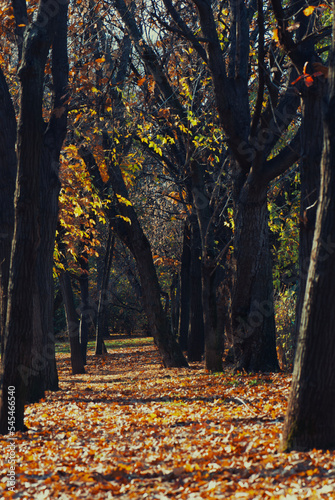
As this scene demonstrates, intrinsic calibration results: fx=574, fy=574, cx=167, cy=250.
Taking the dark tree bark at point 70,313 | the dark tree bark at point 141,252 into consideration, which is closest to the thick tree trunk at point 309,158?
the dark tree bark at point 141,252

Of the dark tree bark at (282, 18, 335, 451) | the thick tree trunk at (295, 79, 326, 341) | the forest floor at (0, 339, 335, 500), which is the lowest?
the forest floor at (0, 339, 335, 500)

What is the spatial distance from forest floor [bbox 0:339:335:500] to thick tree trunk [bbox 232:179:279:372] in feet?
2.20

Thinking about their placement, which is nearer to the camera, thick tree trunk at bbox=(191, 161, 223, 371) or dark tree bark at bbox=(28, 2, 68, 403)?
dark tree bark at bbox=(28, 2, 68, 403)

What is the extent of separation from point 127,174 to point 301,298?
707cm

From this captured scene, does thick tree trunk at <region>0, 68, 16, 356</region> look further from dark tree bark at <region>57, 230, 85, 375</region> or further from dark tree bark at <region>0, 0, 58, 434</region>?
dark tree bark at <region>57, 230, 85, 375</region>

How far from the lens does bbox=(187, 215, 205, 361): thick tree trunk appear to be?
1672 centimetres

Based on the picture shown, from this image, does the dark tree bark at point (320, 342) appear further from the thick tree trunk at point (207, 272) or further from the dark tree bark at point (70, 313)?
the dark tree bark at point (70, 313)

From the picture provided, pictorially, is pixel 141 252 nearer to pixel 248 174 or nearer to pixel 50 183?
pixel 50 183

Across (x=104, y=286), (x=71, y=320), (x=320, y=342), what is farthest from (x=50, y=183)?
(x=104, y=286)

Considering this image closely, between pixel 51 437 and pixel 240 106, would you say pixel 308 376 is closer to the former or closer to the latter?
pixel 51 437

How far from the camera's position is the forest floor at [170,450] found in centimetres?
487

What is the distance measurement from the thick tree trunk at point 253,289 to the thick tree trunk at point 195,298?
583cm

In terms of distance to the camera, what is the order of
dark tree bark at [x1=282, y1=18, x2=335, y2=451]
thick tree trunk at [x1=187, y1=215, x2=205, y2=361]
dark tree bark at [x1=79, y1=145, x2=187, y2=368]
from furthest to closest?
thick tree trunk at [x1=187, y1=215, x2=205, y2=361]
dark tree bark at [x1=79, y1=145, x2=187, y2=368]
dark tree bark at [x1=282, y1=18, x2=335, y2=451]

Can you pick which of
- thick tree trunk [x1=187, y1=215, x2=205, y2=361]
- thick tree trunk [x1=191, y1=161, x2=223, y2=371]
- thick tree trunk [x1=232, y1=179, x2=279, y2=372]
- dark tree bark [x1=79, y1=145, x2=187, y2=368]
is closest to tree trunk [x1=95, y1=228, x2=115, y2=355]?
thick tree trunk [x1=187, y1=215, x2=205, y2=361]
